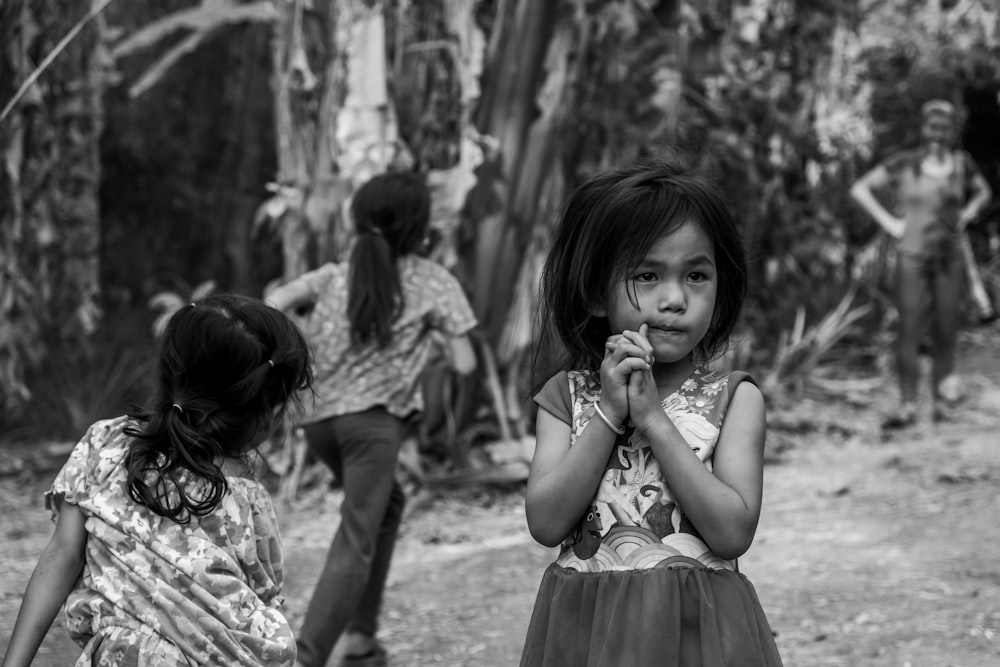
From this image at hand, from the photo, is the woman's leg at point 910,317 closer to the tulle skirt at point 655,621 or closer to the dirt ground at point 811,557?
the dirt ground at point 811,557

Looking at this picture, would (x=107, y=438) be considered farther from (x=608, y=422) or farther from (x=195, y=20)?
(x=195, y=20)

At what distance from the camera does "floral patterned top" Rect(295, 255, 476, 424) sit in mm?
4137

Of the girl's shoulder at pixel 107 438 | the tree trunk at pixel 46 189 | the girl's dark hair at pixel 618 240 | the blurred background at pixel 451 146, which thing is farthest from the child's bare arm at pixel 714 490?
the tree trunk at pixel 46 189

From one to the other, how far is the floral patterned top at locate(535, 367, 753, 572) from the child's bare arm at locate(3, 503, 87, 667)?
883 mm

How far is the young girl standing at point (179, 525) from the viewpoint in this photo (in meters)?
2.27

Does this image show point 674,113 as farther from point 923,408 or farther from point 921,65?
point 921,65

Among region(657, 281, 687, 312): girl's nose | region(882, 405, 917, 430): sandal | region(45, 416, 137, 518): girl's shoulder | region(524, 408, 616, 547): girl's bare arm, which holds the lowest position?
region(882, 405, 917, 430): sandal

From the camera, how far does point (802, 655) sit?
4.21 metres

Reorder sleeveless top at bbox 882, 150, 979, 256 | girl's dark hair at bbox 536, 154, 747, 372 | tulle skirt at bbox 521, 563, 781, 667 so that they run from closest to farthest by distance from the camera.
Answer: tulle skirt at bbox 521, 563, 781, 667 → girl's dark hair at bbox 536, 154, 747, 372 → sleeveless top at bbox 882, 150, 979, 256

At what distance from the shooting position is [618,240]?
2.12m

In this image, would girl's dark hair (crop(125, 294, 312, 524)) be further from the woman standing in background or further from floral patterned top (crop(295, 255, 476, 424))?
the woman standing in background

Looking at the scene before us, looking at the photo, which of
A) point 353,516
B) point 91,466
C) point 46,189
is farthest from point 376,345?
point 46,189

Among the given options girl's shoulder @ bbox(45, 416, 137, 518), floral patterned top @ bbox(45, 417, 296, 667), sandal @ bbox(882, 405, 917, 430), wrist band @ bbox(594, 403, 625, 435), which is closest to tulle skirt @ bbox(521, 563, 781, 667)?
wrist band @ bbox(594, 403, 625, 435)

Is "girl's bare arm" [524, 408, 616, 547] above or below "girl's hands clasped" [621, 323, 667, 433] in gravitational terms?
below
